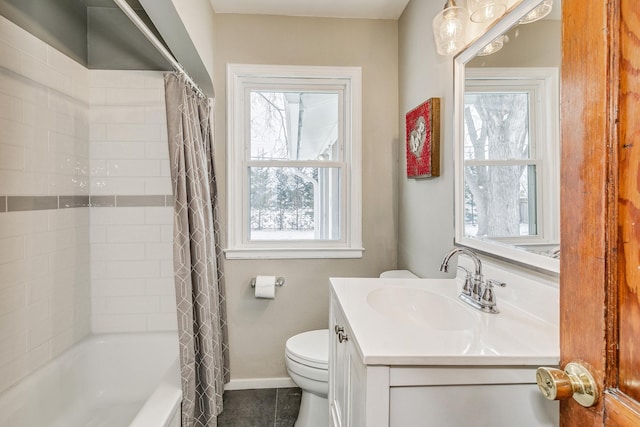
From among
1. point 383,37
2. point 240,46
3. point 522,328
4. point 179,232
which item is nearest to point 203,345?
point 179,232

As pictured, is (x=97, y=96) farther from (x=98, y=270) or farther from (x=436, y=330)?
(x=436, y=330)

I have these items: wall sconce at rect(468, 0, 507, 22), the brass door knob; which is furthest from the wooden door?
wall sconce at rect(468, 0, 507, 22)

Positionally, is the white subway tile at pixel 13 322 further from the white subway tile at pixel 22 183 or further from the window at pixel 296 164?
the window at pixel 296 164

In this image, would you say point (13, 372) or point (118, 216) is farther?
point (118, 216)

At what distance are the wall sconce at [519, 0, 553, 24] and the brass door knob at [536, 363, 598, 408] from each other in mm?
973

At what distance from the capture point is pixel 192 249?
61.3 inches

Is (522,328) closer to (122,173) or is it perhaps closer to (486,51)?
(486,51)

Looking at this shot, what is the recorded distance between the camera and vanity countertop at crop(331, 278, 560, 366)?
78 centimetres

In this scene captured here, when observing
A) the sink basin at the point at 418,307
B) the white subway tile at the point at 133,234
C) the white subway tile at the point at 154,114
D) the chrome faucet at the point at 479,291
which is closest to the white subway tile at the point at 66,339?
the white subway tile at the point at 133,234

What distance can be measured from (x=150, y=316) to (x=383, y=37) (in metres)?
2.32

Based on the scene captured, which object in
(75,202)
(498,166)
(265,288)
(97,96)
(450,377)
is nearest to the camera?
(450,377)

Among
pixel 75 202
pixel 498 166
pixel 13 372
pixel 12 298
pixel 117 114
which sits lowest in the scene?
pixel 13 372

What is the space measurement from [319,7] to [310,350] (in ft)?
6.66

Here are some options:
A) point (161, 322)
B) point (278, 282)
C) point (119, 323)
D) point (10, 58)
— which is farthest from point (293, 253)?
point (10, 58)
